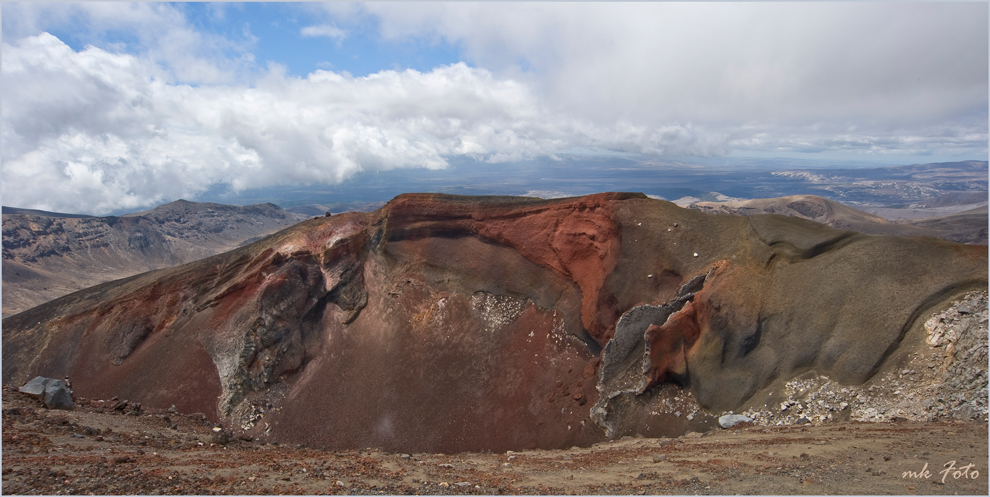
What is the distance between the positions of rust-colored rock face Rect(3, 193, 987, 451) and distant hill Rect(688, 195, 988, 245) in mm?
58214

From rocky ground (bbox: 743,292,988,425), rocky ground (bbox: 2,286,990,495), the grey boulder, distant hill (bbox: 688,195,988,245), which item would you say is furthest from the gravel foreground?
distant hill (bbox: 688,195,988,245)

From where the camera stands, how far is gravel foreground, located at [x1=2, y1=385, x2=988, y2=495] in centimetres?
840

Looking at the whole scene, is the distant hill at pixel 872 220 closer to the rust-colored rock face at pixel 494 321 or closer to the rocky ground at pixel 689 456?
the rust-colored rock face at pixel 494 321

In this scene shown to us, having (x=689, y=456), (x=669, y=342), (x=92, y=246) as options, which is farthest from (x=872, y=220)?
(x=92, y=246)

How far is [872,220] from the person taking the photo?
334 ft

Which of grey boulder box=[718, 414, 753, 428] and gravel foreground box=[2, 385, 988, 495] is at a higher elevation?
gravel foreground box=[2, 385, 988, 495]

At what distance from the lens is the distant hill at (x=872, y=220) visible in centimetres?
Result: 8438

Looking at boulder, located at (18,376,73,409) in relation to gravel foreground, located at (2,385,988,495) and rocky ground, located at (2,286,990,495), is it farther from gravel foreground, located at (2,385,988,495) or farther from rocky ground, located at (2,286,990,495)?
gravel foreground, located at (2,385,988,495)

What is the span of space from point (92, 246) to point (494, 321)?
161564 mm

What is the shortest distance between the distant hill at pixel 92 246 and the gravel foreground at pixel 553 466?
11713 centimetres

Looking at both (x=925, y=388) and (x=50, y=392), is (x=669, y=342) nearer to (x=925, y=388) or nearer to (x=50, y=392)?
(x=925, y=388)

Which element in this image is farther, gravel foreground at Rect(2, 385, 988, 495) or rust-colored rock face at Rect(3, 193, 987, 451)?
rust-colored rock face at Rect(3, 193, 987, 451)

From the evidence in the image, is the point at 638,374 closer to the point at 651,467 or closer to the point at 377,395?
the point at 651,467

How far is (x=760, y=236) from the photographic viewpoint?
19734mm
